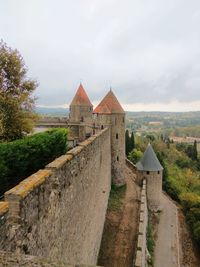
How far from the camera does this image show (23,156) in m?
8.62

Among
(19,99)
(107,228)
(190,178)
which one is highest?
(19,99)

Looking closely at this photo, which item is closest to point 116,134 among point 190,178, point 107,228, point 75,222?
point 107,228

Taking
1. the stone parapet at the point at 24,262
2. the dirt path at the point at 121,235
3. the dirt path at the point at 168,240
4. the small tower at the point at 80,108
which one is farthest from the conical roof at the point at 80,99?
the stone parapet at the point at 24,262

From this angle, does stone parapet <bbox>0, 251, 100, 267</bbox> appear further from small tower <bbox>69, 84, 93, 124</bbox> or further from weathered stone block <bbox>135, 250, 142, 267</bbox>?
small tower <bbox>69, 84, 93, 124</bbox>

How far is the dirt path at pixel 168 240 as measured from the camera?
686 inches

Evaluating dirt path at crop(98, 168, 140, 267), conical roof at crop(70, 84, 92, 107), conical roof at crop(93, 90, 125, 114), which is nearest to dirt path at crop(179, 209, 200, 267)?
dirt path at crop(98, 168, 140, 267)

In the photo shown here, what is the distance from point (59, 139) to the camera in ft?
38.0

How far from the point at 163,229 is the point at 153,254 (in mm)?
4452

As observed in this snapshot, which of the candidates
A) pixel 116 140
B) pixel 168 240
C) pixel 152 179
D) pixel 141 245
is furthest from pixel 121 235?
pixel 152 179

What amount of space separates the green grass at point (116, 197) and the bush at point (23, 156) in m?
8.85

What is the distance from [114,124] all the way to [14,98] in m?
10.1

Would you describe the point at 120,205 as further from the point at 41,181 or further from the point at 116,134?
the point at 41,181

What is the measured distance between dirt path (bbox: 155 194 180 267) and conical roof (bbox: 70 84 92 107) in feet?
39.7

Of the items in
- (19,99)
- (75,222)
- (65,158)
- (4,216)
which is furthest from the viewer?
(19,99)
